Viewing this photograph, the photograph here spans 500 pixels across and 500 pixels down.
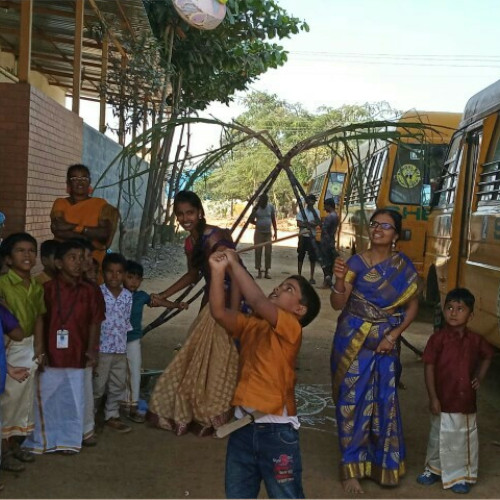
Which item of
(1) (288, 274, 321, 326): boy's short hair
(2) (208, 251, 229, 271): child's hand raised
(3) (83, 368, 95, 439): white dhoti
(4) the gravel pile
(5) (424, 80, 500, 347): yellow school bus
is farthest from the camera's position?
(4) the gravel pile

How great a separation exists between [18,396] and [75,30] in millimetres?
6560

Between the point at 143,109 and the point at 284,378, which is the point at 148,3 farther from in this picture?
the point at 284,378

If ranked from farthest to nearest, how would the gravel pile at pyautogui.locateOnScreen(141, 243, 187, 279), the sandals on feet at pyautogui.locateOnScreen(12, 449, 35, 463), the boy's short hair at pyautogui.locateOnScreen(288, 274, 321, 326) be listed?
1. the gravel pile at pyautogui.locateOnScreen(141, 243, 187, 279)
2. the sandals on feet at pyautogui.locateOnScreen(12, 449, 35, 463)
3. the boy's short hair at pyautogui.locateOnScreen(288, 274, 321, 326)

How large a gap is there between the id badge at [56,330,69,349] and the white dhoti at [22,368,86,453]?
0.48ft

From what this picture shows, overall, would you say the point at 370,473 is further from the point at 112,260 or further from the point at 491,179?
the point at 491,179

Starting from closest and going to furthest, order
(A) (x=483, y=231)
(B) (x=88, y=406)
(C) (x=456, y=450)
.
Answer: (C) (x=456, y=450)
(B) (x=88, y=406)
(A) (x=483, y=231)

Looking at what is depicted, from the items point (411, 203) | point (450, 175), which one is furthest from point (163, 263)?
point (450, 175)

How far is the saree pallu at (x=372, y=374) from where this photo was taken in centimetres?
417

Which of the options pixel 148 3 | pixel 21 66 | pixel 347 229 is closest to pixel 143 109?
pixel 148 3

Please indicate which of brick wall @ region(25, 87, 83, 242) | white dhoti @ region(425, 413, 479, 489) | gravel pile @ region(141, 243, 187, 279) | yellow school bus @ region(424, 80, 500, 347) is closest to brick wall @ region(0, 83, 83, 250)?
brick wall @ region(25, 87, 83, 242)

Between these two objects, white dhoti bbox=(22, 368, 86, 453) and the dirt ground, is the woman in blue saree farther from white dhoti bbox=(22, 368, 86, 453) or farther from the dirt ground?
white dhoti bbox=(22, 368, 86, 453)

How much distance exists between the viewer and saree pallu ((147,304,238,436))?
13.9 feet

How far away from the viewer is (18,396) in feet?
13.3

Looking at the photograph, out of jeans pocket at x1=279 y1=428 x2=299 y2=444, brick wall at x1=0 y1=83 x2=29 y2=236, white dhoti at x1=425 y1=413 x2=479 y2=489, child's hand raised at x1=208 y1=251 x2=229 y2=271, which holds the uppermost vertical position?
brick wall at x1=0 y1=83 x2=29 y2=236
